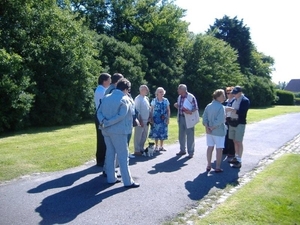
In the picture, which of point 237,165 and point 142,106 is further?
point 142,106

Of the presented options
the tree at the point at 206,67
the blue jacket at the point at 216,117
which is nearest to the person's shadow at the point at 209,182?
the blue jacket at the point at 216,117

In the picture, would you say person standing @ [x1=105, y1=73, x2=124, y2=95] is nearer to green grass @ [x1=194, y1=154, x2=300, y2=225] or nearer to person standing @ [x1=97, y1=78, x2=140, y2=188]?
person standing @ [x1=97, y1=78, x2=140, y2=188]

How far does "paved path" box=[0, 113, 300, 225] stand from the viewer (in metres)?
4.88

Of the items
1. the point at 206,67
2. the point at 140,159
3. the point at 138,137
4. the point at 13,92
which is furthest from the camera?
the point at 206,67

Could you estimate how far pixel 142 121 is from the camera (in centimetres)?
942


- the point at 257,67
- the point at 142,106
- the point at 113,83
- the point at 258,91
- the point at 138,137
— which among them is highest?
the point at 257,67

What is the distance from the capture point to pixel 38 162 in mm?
8258

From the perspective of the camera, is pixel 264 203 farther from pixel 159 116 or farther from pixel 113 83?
pixel 159 116

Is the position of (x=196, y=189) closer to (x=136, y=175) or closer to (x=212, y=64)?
(x=136, y=175)

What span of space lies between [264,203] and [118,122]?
9.48 ft

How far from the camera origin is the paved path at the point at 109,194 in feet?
16.0

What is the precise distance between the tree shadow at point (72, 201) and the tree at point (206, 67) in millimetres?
25020

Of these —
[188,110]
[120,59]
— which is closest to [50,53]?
[120,59]

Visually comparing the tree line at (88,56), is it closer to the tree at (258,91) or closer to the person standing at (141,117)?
the tree at (258,91)
